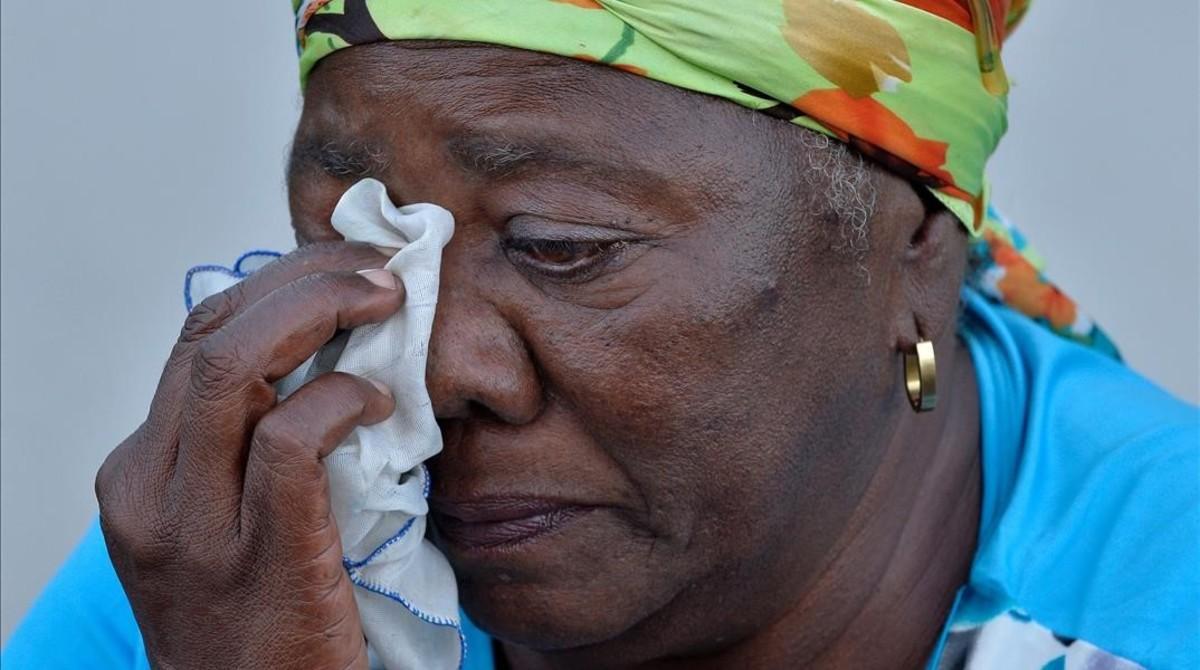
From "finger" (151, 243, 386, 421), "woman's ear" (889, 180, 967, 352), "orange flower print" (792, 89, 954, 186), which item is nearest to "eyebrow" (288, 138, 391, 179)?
"finger" (151, 243, 386, 421)

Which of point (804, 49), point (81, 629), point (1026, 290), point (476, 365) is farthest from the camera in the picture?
point (1026, 290)

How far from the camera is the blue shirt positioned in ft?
7.40

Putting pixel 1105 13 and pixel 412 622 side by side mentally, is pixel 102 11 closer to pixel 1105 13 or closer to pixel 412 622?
pixel 412 622

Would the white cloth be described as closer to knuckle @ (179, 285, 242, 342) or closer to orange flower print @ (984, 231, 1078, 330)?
knuckle @ (179, 285, 242, 342)

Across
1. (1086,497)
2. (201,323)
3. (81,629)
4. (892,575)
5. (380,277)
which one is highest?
(380,277)

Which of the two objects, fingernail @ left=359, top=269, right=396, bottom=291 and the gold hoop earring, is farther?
the gold hoop earring

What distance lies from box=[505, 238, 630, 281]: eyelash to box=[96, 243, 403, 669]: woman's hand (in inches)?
6.9

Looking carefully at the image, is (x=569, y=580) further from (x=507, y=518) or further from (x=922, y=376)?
(x=922, y=376)

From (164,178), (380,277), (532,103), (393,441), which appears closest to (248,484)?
(393,441)

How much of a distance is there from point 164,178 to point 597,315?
1927 millimetres

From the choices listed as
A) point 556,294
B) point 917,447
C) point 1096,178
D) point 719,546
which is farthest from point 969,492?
point 1096,178

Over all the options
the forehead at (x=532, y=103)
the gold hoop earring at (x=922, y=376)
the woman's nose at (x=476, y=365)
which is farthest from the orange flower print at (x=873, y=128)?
the woman's nose at (x=476, y=365)

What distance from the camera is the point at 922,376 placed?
7.59 feet

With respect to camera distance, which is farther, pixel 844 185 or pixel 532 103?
pixel 844 185
